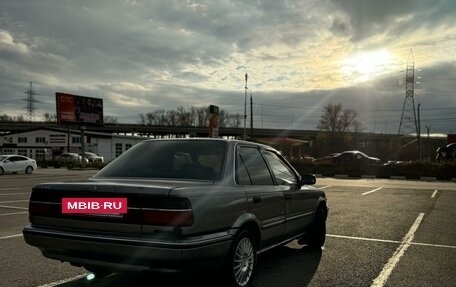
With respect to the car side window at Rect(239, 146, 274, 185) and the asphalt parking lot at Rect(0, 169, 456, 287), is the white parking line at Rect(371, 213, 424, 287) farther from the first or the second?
the car side window at Rect(239, 146, 274, 185)

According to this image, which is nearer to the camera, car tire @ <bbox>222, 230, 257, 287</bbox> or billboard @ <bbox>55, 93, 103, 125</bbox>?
car tire @ <bbox>222, 230, 257, 287</bbox>

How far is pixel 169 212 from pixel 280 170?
2.50 meters

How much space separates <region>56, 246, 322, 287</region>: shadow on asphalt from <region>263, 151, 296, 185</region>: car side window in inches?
43.1

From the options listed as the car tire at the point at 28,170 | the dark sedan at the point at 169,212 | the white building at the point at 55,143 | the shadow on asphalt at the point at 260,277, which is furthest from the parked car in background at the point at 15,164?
the white building at the point at 55,143

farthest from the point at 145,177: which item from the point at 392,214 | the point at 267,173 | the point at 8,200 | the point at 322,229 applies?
the point at 8,200

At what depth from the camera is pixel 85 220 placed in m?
4.10

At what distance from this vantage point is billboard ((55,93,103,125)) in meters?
43.4

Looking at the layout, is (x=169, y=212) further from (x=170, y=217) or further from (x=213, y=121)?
(x=213, y=121)

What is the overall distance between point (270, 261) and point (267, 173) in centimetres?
138

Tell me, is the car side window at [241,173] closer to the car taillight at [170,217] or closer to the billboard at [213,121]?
the car taillight at [170,217]

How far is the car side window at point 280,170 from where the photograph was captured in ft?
19.0

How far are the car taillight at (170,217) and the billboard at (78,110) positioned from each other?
42.3 metres

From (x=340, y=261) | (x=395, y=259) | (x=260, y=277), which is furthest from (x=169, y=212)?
(x=395, y=259)

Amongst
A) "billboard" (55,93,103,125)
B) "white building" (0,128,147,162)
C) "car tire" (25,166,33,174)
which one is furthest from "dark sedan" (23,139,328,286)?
"white building" (0,128,147,162)
